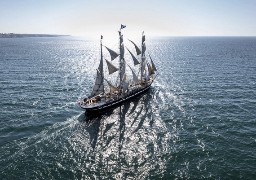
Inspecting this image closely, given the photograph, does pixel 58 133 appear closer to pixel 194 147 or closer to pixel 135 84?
pixel 194 147

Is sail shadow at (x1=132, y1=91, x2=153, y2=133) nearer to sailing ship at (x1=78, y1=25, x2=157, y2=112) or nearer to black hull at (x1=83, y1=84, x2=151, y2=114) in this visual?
black hull at (x1=83, y1=84, x2=151, y2=114)

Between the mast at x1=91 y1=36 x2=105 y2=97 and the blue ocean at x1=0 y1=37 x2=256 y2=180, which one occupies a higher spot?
the mast at x1=91 y1=36 x2=105 y2=97

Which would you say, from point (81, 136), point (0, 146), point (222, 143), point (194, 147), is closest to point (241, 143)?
point (222, 143)

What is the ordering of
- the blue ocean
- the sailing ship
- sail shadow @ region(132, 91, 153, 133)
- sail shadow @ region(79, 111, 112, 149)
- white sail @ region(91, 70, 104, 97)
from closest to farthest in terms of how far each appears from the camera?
the blue ocean, sail shadow @ region(79, 111, 112, 149), sail shadow @ region(132, 91, 153, 133), the sailing ship, white sail @ region(91, 70, 104, 97)

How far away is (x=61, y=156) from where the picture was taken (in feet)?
157

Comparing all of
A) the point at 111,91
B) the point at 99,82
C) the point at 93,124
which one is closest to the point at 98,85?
the point at 99,82

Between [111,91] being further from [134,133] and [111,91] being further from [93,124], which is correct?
[134,133]

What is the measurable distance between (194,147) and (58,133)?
91.6ft

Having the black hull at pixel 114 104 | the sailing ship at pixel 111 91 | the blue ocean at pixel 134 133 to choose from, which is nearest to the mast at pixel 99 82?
the sailing ship at pixel 111 91

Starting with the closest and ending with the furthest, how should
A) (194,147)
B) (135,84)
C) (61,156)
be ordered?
(61,156) → (194,147) → (135,84)

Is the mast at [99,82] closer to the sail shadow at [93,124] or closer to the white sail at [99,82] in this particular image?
the white sail at [99,82]

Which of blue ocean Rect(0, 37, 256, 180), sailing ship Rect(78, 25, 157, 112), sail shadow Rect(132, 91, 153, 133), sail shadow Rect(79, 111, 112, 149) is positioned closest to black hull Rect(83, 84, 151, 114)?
sailing ship Rect(78, 25, 157, 112)

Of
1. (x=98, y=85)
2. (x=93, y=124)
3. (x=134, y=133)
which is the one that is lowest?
(x=134, y=133)

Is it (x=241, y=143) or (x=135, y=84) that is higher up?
(x=135, y=84)
